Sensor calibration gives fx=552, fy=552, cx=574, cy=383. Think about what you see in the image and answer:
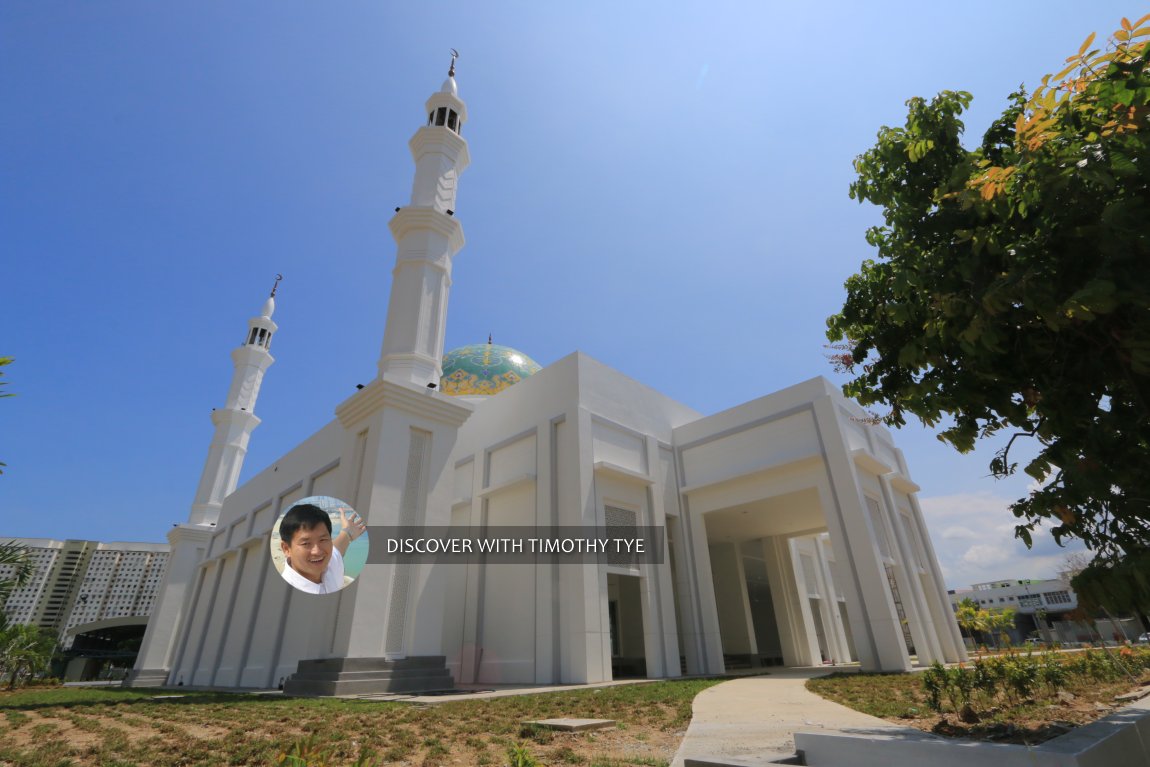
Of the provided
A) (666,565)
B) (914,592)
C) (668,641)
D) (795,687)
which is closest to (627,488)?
(666,565)

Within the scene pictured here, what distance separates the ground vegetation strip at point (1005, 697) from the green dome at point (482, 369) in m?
17.6

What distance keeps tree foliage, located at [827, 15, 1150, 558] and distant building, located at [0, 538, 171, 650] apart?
67.0m

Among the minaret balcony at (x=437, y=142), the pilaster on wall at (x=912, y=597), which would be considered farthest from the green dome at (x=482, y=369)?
the pilaster on wall at (x=912, y=597)

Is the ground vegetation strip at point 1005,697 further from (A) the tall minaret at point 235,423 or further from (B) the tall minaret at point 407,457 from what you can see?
(A) the tall minaret at point 235,423

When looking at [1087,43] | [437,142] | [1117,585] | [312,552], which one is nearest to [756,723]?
[1117,585]

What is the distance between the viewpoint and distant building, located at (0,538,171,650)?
53688 millimetres

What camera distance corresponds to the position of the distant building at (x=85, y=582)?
176 feet

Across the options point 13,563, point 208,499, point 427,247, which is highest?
point 427,247

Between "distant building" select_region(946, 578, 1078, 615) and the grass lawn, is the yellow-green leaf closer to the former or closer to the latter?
the grass lawn

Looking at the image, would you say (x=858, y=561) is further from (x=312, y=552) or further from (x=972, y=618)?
(x=972, y=618)

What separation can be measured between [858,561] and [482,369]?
1658cm

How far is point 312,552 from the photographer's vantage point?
39.5 feet

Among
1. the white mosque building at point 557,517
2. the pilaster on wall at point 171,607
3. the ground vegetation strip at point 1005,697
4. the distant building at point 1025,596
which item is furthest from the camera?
the distant building at point 1025,596

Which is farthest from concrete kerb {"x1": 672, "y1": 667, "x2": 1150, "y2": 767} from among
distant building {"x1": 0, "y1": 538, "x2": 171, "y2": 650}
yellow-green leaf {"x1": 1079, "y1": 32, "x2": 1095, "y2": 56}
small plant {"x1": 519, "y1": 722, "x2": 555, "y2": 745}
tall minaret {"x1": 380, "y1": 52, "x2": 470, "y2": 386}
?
distant building {"x1": 0, "y1": 538, "x2": 171, "y2": 650}
